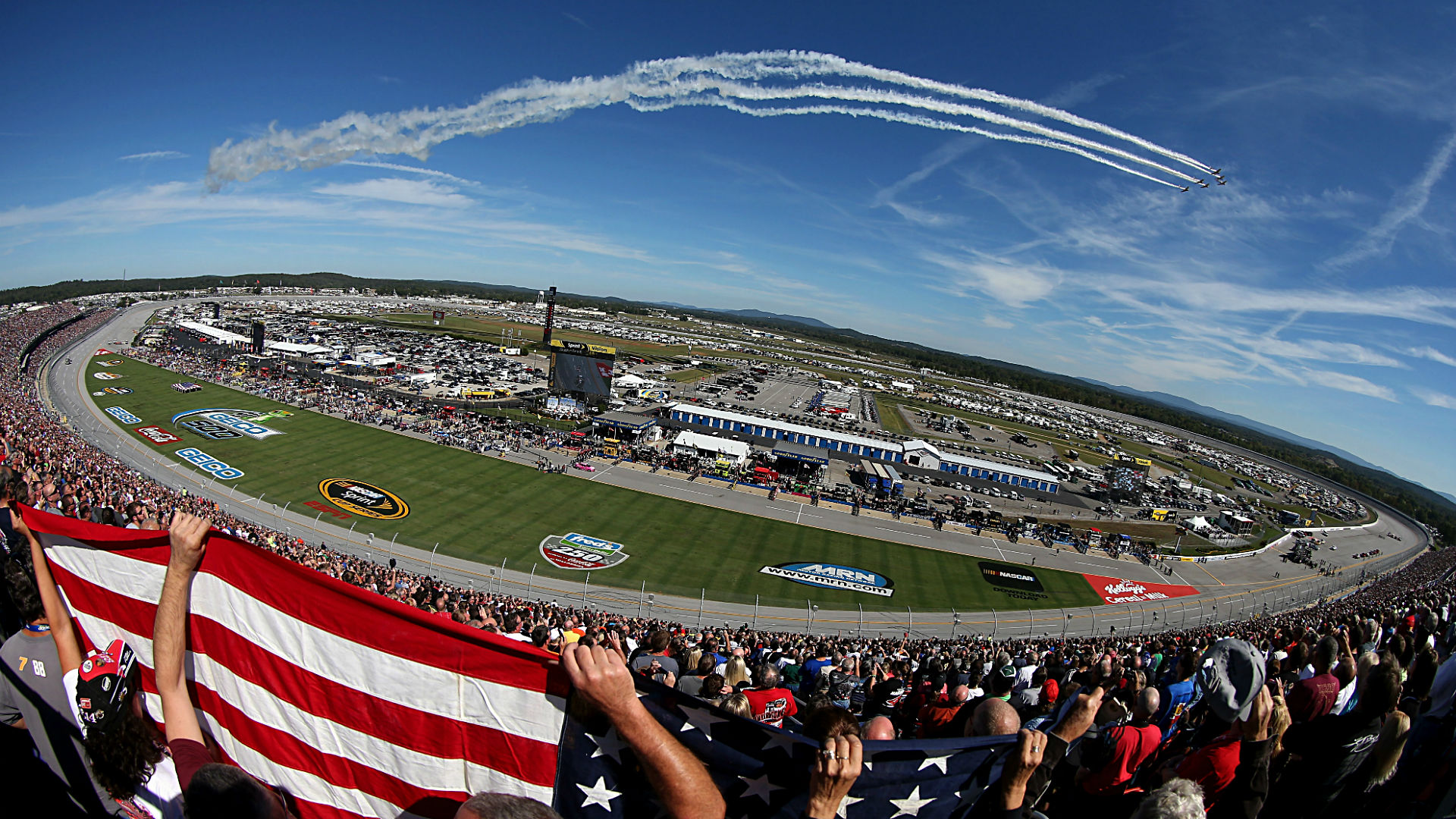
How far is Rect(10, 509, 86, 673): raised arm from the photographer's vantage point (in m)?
4.30

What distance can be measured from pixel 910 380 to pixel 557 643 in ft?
A: 519

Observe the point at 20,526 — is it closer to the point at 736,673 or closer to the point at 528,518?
the point at 736,673

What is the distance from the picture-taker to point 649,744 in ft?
8.68

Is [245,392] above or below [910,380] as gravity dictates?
below

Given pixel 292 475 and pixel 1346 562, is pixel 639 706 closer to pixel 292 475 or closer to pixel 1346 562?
pixel 292 475

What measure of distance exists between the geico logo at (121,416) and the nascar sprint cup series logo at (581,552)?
35.1m

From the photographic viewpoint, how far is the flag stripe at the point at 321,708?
3260 millimetres

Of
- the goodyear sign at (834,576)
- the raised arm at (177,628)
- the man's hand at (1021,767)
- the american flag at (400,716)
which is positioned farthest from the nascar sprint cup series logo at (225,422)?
the man's hand at (1021,767)

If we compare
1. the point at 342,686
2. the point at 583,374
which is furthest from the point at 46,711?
the point at 583,374

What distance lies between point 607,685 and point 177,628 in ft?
11.0

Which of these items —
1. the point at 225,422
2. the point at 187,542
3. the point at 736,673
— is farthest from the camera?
the point at 225,422

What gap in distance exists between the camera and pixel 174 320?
306 ft

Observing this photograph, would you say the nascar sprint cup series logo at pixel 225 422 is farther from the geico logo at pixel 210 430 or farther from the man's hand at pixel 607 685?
the man's hand at pixel 607 685

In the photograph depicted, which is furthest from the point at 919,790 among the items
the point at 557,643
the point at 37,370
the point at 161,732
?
the point at 37,370
